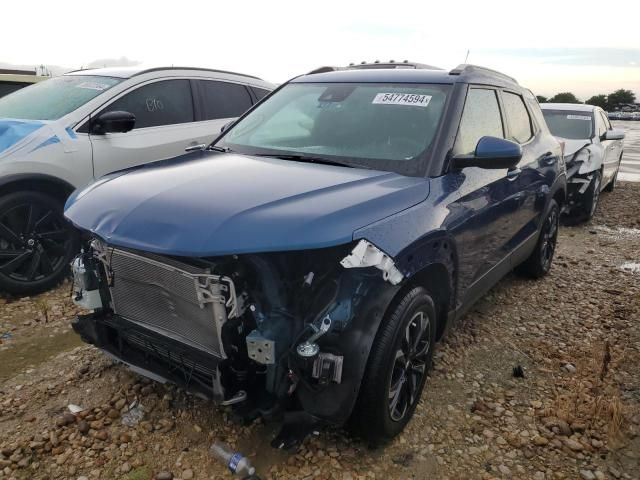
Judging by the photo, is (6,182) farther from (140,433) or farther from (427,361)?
(427,361)

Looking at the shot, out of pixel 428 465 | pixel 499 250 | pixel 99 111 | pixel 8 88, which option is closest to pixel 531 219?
pixel 499 250

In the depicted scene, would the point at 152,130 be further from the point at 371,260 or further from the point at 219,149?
the point at 371,260

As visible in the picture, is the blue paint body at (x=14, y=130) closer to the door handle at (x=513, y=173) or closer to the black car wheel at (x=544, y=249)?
the door handle at (x=513, y=173)

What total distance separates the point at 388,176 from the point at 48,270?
3111mm

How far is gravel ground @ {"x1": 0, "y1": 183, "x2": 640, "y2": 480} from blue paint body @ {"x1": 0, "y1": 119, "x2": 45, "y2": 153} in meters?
1.26

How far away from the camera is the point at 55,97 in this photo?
4.92 metres

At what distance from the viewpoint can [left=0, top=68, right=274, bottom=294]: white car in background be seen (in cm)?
424

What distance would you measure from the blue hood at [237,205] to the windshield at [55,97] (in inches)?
90.1

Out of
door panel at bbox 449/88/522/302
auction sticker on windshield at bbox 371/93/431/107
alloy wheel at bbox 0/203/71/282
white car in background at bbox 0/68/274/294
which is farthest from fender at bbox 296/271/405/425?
alloy wheel at bbox 0/203/71/282

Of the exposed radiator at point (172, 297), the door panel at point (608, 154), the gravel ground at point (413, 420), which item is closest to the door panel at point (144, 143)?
the gravel ground at point (413, 420)

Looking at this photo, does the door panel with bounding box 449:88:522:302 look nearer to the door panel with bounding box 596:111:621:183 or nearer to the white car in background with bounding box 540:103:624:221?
the white car in background with bounding box 540:103:624:221

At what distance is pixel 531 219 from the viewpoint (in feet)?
14.6

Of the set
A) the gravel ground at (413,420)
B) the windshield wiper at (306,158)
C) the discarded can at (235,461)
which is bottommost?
the gravel ground at (413,420)

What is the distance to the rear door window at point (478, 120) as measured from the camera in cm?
326
